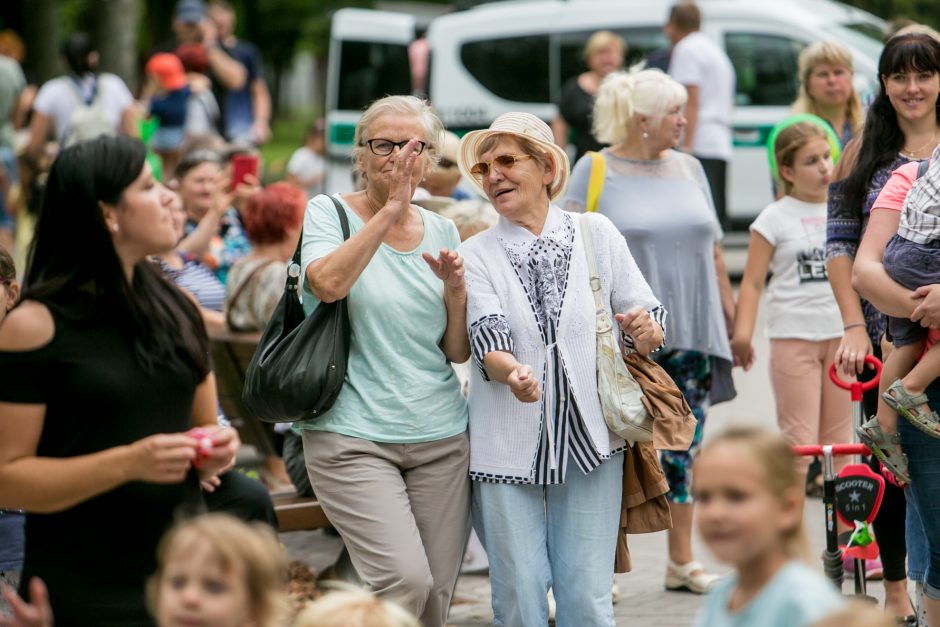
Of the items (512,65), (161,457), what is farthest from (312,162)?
(161,457)

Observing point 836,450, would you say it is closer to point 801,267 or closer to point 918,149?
point 918,149

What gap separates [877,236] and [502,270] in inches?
47.4

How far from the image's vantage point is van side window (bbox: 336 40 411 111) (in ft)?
56.6

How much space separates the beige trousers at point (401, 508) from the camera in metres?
4.43

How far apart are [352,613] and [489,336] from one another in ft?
5.16

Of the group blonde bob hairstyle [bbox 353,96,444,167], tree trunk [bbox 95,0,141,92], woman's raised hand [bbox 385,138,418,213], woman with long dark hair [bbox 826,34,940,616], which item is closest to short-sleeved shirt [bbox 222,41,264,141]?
tree trunk [bbox 95,0,141,92]

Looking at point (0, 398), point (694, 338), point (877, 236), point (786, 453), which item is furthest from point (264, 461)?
point (786, 453)

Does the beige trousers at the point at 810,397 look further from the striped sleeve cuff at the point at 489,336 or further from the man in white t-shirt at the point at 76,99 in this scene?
the man in white t-shirt at the point at 76,99

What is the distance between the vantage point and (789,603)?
8.89 feet

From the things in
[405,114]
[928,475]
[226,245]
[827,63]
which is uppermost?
[827,63]

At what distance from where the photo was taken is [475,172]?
4855 mm

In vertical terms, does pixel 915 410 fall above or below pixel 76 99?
below

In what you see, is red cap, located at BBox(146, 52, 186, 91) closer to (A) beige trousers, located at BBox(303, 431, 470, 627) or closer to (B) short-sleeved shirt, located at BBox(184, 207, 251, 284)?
(B) short-sleeved shirt, located at BBox(184, 207, 251, 284)

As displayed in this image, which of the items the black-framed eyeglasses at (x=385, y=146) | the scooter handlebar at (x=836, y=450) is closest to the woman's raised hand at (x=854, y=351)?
the scooter handlebar at (x=836, y=450)
